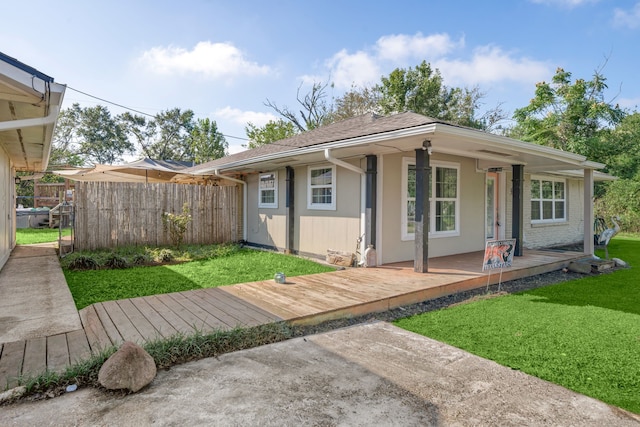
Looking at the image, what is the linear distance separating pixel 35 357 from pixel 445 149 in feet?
21.6

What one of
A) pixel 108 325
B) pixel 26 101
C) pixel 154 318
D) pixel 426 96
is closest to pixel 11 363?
pixel 108 325

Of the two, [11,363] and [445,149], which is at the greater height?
[445,149]

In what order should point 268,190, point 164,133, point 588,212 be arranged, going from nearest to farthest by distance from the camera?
1. point 588,212
2. point 268,190
3. point 164,133

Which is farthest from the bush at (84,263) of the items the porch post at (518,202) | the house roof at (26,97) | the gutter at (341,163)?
the porch post at (518,202)

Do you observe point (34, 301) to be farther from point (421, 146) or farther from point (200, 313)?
point (421, 146)

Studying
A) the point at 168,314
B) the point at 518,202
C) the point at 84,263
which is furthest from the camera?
the point at 518,202

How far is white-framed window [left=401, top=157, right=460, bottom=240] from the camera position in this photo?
738 cm

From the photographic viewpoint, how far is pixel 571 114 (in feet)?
60.3

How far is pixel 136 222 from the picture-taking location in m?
9.30

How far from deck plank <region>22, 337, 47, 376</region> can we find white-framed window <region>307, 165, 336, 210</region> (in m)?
5.62

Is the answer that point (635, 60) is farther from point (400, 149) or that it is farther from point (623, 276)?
point (400, 149)

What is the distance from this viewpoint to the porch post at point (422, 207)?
6.19 metres

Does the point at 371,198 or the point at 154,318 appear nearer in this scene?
the point at 154,318

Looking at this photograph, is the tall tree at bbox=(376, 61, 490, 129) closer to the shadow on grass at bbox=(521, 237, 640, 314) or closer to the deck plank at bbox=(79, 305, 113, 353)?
the shadow on grass at bbox=(521, 237, 640, 314)
